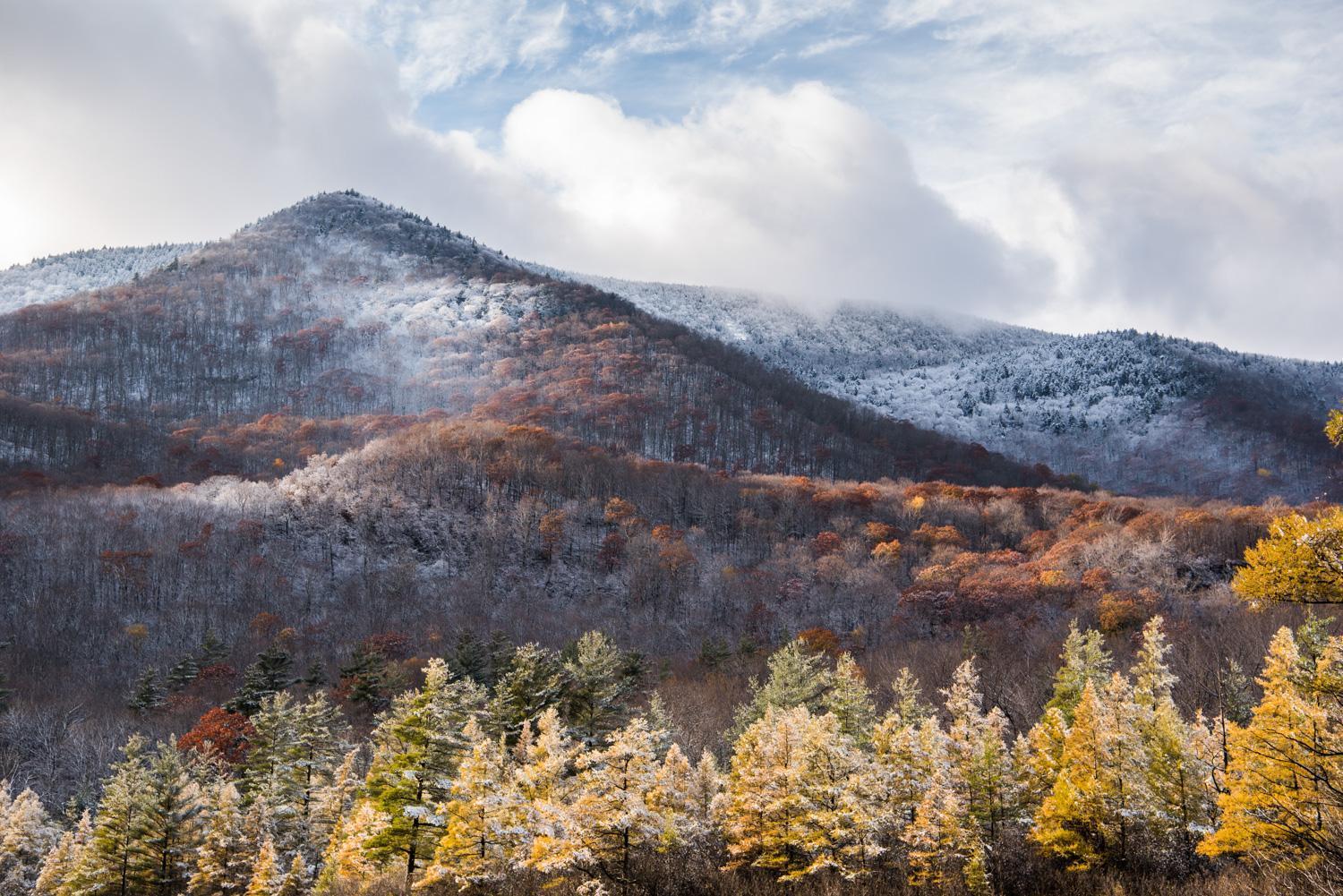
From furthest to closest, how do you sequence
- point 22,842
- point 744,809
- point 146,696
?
1. point 146,696
2. point 22,842
3. point 744,809

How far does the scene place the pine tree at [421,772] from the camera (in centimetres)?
2612

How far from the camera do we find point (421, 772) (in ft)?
85.7

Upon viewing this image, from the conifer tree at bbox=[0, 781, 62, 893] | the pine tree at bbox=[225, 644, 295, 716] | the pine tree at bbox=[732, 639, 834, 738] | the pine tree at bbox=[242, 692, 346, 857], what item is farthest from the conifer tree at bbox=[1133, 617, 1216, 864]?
the pine tree at bbox=[225, 644, 295, 716]

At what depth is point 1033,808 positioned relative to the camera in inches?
1167

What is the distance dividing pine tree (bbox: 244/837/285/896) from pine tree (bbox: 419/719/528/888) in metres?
8.91

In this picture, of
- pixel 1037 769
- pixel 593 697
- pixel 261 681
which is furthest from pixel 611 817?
pixel 261 681

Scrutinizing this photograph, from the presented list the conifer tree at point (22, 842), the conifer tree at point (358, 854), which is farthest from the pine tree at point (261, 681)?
the conifer tree at point (358, 854)

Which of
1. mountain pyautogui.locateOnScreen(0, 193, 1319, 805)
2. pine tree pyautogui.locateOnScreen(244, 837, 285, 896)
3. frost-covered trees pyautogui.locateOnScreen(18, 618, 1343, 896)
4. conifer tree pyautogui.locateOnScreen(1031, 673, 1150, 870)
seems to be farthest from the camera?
mountain pyautogui.locateOnScreen(0, 193, 1319, 805)

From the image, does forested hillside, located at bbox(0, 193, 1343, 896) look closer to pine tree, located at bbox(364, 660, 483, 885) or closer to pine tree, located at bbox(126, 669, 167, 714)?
pine tree, located at bbox(364, 660, 483, 885)

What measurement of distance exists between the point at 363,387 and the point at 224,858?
467 feet

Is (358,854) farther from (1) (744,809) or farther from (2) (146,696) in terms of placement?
(2) (146,696)

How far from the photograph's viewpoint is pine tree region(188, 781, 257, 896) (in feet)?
103

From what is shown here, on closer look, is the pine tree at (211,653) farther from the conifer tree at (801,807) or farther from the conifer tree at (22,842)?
the conifer tree at (801,807)

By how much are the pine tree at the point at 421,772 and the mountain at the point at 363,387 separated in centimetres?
10518
